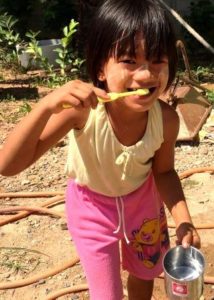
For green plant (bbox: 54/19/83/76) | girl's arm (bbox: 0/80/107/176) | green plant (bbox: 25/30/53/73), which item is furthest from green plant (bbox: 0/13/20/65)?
girl's arm (bbox: 0/80/107/176)

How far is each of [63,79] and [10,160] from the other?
3660 millimetres

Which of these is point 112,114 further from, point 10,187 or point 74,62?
point 74,62

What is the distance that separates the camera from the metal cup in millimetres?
1361

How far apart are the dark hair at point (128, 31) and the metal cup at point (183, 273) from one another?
56 cm

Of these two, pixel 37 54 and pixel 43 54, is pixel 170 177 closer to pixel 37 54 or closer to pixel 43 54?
pixel 37 54

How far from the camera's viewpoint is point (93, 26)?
60.6 inches


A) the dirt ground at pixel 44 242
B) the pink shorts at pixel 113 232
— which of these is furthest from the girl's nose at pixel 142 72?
the dirt ground at pixel 44 242

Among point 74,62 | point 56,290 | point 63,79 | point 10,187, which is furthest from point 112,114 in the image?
point 74,62

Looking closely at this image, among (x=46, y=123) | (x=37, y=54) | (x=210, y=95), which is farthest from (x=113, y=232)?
(x=37, y=54)

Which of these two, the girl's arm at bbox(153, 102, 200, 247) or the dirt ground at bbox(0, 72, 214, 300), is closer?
the girl's arm at bbox(153, 102, 200, 247)

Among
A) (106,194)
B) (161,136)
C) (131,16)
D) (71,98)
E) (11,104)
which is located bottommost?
(11,104)

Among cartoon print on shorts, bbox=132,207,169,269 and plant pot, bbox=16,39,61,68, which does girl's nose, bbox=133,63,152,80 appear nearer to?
cartoon print on shorts, bbox=132,207,169,269

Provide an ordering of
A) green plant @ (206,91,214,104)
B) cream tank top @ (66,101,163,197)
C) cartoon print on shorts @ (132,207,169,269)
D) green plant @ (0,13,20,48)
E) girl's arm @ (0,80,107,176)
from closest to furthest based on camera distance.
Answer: girl's arm @ (0,80,107,176) < cream tank top @ (66,101,163,197) < cartoon print on shorts @ (132,207,169,269) < green plant @ (206,91,214,104) < green plant @ (0,13,20,48)

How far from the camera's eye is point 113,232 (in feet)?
5.43
